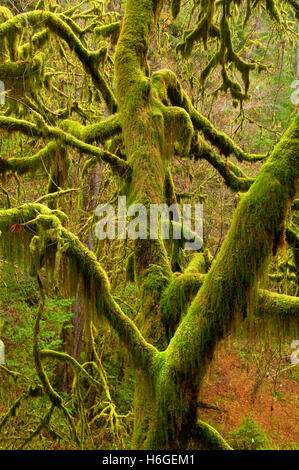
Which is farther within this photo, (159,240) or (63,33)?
(63,33)

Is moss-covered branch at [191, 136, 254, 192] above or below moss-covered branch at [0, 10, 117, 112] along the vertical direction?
below

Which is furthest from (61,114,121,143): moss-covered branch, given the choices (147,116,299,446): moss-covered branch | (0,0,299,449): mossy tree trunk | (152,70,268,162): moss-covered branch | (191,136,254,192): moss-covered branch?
(147,116,299,446): moss-covered branch

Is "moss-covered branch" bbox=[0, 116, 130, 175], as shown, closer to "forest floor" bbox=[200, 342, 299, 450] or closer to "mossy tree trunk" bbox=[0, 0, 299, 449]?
"mossy tree trunk" bbox=[0, 0, 299, 449]

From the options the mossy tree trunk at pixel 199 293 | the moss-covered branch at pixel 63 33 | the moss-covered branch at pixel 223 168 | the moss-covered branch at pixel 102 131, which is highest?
the moss-covered branch at pixel 63 33

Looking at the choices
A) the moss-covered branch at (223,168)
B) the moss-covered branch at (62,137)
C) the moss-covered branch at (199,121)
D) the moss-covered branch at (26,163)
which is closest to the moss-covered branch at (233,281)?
the moss-covered branch at (62,137)

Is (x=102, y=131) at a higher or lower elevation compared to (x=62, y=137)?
higher

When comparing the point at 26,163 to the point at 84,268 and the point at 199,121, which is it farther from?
the point at 199,121

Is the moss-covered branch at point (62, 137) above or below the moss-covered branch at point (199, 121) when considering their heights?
below

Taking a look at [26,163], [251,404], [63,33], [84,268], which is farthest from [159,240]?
[251,404]

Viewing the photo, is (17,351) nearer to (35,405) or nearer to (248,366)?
(35,405)

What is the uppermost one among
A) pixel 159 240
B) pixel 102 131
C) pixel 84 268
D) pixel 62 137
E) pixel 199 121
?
pixel 199 121

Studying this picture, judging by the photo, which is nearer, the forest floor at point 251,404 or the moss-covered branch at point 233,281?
the moss-covered branch at point 233,281

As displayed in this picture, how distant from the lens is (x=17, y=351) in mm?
8141

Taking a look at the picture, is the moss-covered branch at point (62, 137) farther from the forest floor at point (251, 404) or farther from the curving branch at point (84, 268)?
the forest floor at point (251, 404)
